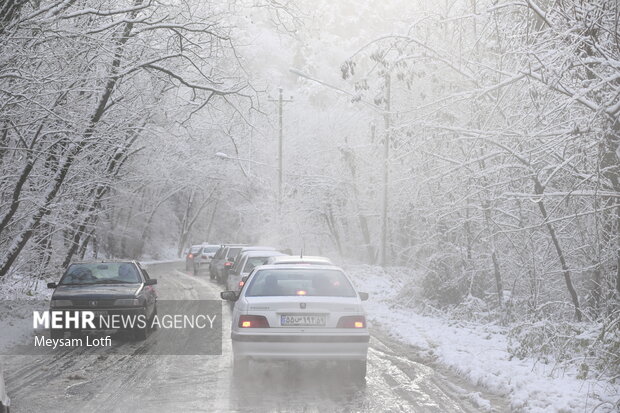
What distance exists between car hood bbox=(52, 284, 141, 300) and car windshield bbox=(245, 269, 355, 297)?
13.2 ft

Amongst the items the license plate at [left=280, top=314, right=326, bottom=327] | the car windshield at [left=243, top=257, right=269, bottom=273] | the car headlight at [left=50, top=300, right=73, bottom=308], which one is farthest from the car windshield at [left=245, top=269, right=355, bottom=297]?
the car windshield at [left=243, top=257, right=269, bottom=273]

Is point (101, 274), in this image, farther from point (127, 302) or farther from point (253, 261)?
point (253, 261)

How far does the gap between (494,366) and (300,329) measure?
2.84m

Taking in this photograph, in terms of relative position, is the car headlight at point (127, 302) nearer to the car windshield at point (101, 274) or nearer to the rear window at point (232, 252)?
the car windshield at point (101, 274)

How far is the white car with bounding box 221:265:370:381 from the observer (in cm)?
962

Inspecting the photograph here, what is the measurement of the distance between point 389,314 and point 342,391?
9652mm

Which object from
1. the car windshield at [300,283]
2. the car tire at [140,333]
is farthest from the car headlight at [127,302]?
the car windshield at [300,283]

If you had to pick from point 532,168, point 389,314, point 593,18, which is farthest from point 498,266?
point 593,18

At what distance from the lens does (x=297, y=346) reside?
31.5 ft

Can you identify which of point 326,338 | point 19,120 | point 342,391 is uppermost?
point 19,120

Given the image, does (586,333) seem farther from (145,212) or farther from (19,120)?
(145,212)

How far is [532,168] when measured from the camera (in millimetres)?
11969

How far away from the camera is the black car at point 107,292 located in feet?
44.4

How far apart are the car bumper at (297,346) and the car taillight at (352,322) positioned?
0.46 ft
